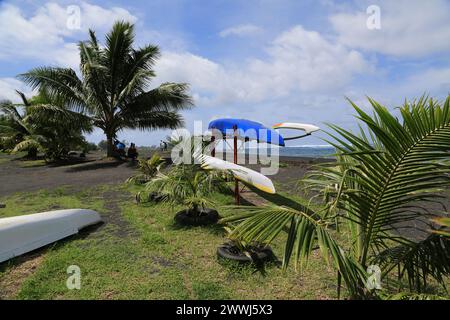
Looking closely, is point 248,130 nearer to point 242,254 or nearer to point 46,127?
point 242,254

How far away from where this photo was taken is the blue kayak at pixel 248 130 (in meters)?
7.96

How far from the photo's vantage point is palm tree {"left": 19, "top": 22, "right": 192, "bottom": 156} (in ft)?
51.4

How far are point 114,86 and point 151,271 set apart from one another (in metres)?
14.9

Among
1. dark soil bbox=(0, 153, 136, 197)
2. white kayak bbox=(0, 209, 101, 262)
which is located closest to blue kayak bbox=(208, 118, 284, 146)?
white kayak bbox=(0, 209, 101, 262)

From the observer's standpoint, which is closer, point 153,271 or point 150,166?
point 153,271

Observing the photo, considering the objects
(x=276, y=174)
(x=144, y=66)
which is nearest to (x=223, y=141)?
(x=276, y=174)

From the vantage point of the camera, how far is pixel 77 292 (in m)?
3.52

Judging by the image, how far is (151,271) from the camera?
4.11m

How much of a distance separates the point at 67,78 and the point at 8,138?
1098cm

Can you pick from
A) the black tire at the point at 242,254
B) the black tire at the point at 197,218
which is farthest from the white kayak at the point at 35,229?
the black tire at the point at 242,254

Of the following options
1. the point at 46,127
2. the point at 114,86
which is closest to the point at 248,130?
the point at 114,86

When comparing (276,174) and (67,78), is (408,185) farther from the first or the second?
(67,78)

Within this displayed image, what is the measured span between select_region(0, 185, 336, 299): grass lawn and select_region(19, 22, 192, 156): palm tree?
12028mm
